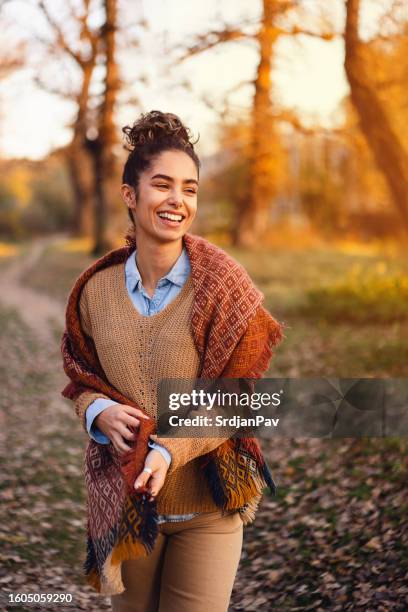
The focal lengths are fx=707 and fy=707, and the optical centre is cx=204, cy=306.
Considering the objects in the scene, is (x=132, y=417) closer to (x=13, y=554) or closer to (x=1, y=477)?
(x=13, y=554)

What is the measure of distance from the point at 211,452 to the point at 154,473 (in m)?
0.25

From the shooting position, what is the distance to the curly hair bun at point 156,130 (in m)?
2.26

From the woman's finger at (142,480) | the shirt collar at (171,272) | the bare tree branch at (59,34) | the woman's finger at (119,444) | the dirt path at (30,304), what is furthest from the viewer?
the bare tree branch at (59,34)

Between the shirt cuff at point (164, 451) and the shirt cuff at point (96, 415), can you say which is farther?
the shirt cuff at point (96, 415)

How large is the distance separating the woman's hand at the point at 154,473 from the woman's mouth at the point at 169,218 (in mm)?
725

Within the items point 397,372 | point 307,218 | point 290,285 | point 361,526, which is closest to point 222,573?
point 361,526

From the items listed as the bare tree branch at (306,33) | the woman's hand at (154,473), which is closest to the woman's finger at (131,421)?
the woman's hand at (154,473)

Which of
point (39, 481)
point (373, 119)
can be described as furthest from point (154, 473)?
point (373, 119)

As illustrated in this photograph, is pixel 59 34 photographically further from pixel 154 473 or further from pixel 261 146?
pixel 154 473

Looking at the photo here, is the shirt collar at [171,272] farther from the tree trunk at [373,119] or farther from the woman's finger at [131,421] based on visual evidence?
the tree trunk at [373,119]

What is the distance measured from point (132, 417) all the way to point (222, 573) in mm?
590

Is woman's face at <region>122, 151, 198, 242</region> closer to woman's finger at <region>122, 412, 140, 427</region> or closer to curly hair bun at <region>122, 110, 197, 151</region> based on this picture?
curly hair bun at <region>122, 110, 197, 151</region>

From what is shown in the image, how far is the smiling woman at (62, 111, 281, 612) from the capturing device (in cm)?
220

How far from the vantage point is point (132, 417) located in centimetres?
217
